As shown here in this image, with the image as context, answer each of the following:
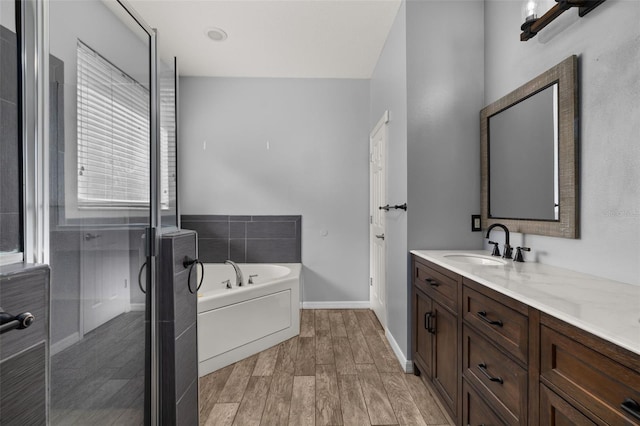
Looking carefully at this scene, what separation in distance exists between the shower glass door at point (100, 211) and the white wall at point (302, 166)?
231cm

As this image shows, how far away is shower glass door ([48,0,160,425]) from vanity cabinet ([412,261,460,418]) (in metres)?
1.38

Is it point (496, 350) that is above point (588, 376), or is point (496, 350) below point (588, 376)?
below

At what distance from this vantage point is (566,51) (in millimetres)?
1525

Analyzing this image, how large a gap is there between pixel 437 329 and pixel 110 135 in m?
1.80

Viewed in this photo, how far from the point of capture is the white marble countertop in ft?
2.50

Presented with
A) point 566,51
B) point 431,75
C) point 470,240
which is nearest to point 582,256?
point 470,240

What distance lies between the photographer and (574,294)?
106cm

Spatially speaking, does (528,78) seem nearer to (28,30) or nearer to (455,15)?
(455,15)

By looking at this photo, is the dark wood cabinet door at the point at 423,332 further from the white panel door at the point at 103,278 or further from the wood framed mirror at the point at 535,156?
the white panel door at the point at 103,278

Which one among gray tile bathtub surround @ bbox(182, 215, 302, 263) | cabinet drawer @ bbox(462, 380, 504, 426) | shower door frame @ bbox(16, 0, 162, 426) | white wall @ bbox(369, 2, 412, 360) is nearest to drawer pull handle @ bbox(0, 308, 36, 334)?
shower door frame @ bbox(16, 0, 162, 426)

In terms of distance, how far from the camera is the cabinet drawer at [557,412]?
32.4 inches

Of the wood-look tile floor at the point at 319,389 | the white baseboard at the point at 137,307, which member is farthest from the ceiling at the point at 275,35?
the wood-look tile floor at the point at 319,389

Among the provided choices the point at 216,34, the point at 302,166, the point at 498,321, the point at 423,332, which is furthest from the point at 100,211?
the point at 302,166

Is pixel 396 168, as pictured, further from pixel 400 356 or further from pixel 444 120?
pixel 400 356
